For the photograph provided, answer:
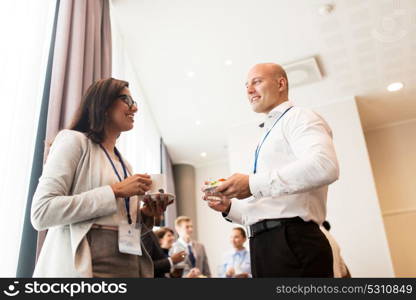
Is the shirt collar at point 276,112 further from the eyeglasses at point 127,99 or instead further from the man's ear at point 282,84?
the eyeglasses at point 127,99

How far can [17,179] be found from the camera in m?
1.68

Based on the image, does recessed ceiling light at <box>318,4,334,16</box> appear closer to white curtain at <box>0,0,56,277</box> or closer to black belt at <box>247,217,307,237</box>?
white curtain at <box>0,0,56,277</box>

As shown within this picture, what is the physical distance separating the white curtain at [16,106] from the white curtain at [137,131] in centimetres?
101

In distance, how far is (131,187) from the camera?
1.11 metres

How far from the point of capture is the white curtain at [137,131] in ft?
10.8

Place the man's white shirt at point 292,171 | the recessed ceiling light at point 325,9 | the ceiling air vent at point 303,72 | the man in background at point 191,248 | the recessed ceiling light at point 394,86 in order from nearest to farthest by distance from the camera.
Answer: the man's white shirt at point 292,171, the recessed ceiling light at point 325,9, the man in background at point 191,248, the ceiling air vent at point 303,72, the recessed ceiling light at point 394,86

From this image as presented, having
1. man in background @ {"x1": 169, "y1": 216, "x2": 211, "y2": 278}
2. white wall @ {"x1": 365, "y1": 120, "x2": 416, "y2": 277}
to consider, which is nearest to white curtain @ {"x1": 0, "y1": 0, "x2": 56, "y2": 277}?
man in background @ {"x1": 169, "y1": 216, "x2": 211, "y2": 278}

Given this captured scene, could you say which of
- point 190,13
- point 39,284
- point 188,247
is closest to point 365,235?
point 188,247

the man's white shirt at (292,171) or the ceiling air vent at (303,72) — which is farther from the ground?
the ceiling air vent at (303,72)

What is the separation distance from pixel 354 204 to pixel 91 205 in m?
4.02

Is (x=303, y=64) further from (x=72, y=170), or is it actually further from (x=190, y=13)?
(x=72, y=170)

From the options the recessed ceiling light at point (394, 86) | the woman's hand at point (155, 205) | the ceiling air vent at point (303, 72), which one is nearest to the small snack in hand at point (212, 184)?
the woman's hand at point (155, 205)

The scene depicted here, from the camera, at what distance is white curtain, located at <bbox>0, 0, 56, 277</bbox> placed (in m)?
1.59

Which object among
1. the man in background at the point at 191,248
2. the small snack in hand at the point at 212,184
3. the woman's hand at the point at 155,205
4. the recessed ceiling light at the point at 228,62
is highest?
the recessed ceiling light at the point at 228,62
